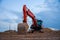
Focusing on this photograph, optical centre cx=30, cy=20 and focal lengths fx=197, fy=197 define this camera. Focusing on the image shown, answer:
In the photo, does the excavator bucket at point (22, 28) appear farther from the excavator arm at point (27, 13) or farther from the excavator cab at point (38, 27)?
the excavator cab at point (38, 27)

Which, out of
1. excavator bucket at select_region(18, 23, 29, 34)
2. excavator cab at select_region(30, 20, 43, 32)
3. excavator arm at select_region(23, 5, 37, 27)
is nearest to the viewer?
excavator bucket at select_region(18, 23, 29, 34)

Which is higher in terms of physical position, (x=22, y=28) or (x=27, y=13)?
(x=27, y=13)

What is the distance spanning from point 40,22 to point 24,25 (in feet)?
8.21

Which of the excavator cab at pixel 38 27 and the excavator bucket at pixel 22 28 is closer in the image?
the excavator bucket at pixel 22 28

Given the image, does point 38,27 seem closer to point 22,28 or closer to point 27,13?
point 27,13

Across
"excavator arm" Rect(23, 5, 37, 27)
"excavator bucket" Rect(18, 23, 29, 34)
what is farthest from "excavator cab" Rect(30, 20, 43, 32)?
"excavator bucket" Rect(18, 23, 29, 34)

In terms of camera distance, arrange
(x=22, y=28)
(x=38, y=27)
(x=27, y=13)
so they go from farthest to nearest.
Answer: (x=38, y=27)
(x=27, y=13)
(x=22, y=28)

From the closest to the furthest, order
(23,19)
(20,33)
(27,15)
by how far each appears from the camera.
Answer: (20,33)
(23,19)
(27,15)

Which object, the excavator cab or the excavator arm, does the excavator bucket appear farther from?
the excavator cab

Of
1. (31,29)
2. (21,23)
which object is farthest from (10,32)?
(21,23)

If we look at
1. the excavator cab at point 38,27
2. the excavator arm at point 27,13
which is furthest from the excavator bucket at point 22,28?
the excavator cab at point 38,27

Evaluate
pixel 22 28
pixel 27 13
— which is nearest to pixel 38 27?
pixel 27 13

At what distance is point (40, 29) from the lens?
→ 14258mm

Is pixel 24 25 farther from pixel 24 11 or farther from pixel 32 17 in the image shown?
pixel 32 17
